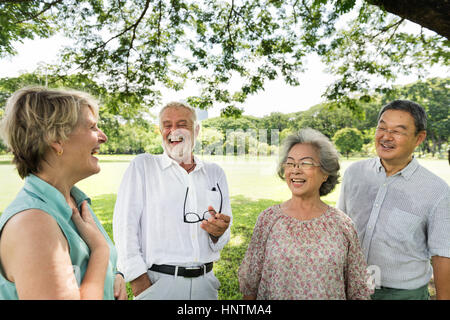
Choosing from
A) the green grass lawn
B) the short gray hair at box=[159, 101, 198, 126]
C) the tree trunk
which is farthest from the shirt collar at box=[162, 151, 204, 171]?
the tree trunk

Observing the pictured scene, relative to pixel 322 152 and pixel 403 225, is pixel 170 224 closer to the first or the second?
pixel 322 152

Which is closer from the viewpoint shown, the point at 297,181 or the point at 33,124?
the point at 33,124

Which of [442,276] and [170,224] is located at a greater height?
[170,224]

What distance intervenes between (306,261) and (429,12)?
3.46 m

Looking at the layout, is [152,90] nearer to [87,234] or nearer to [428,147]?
[87,234]

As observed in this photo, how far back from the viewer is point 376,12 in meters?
7.13

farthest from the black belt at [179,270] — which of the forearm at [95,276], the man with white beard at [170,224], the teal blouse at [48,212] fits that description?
the forearm at [95,276]

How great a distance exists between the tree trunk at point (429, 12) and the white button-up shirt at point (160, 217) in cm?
339

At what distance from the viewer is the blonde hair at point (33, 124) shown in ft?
3.90

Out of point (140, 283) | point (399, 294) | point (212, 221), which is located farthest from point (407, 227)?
point (140, 283)

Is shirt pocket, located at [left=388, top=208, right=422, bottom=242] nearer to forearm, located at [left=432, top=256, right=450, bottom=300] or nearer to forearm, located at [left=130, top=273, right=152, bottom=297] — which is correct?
forearm, located at [left=432, top=256, right=450, bottom=300]

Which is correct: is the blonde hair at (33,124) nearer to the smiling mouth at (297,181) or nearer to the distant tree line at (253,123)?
the distant tree line at (253,123)

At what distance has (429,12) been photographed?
3199 mm

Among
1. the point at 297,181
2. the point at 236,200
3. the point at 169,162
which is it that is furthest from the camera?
the point at 236,200
